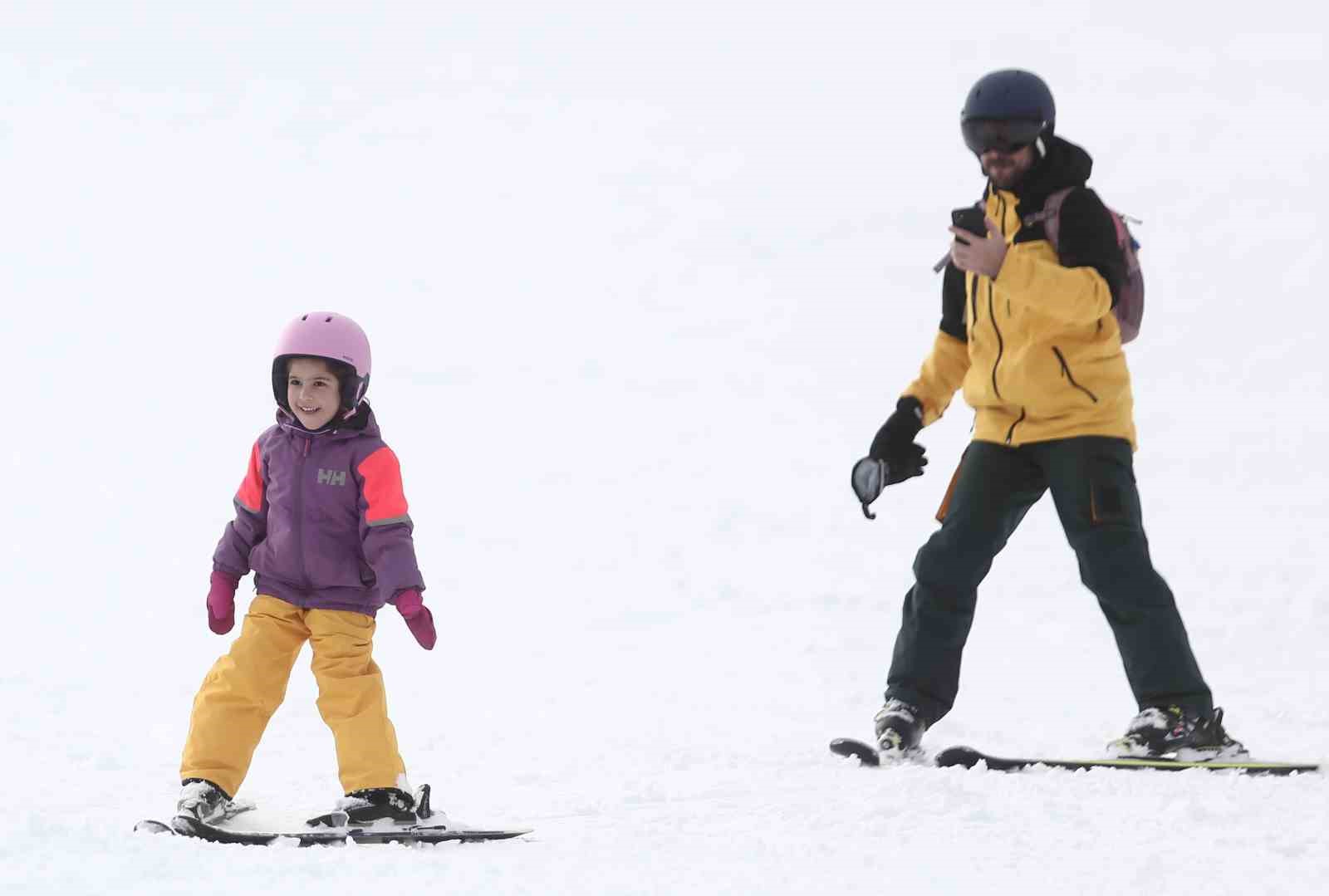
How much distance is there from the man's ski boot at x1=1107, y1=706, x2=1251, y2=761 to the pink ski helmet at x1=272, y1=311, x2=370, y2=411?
7.80ft

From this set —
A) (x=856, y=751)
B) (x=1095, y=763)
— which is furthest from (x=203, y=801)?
(x=1095, y=763)

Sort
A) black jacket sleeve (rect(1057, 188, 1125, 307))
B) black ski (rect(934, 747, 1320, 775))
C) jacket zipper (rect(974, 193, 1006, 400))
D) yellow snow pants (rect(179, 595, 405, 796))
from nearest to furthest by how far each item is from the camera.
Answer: yellow snow pants (rect(179, 595, 405, 796)) → black ski (rect(934, 747, 1320, 775)) → black jacket sleeve (rect(1057, 188, 1125, 307)) → jacket zipper (rect(974, 193, 1006, 400))

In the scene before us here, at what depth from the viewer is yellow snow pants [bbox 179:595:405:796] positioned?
3.97m

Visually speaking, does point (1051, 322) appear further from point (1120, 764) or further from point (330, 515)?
point (330, 515)

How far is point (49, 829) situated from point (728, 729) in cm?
289

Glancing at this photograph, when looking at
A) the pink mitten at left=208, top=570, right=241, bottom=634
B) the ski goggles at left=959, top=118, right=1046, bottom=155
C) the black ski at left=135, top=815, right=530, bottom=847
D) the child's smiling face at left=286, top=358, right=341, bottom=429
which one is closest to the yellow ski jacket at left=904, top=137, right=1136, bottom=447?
the ski goggles at left=959, top=118, right=1046, bottom=155

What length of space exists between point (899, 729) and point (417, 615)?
1541mm

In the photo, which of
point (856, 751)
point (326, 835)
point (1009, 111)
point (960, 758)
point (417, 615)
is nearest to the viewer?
point (326, 835)

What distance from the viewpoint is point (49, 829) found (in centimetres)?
348

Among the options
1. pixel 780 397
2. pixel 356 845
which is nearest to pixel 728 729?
pixel 356 845

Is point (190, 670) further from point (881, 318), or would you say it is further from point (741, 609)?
point (881, 318)

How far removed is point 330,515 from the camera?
4.10 m

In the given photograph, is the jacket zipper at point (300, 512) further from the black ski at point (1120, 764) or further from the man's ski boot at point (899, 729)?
the black ski at point (1120, 764)

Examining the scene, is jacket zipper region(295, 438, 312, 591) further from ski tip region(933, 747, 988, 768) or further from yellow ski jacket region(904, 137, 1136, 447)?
yellow ski jacket region(904, 137, 1136, 447)
